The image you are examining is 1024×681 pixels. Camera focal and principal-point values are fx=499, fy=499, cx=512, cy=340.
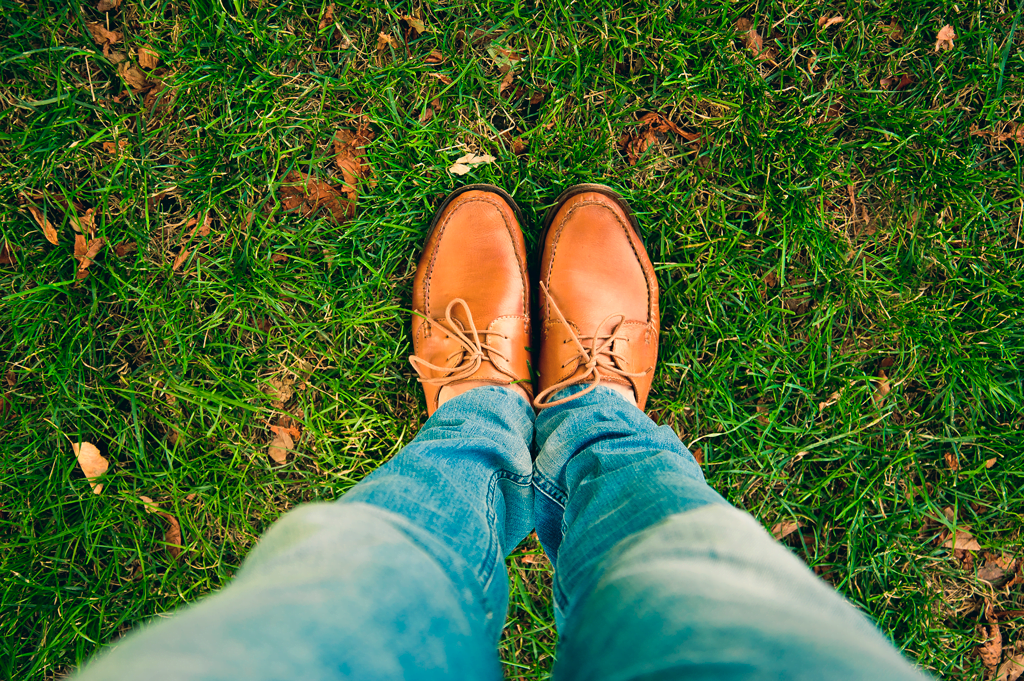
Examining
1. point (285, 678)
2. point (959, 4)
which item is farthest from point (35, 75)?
point (959, 4)

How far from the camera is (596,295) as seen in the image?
163cm

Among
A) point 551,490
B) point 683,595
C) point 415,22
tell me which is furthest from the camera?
point 415,22

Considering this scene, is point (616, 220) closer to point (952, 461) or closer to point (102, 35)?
point (952, 461)

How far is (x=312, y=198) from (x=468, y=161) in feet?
1.65

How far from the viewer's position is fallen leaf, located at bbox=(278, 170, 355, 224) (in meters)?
1.56

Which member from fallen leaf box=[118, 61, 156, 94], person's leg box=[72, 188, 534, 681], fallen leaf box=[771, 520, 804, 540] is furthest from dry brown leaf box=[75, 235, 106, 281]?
fallen leaf box=[771, 520, 804, 540]

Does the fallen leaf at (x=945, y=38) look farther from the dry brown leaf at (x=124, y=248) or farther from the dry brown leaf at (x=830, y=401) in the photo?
the dry brown leaf at (x=124, y=248)

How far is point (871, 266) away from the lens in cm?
157

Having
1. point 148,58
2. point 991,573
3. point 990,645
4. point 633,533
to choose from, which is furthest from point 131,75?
point 990,645

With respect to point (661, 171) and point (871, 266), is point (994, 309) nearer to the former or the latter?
point (871, 266)

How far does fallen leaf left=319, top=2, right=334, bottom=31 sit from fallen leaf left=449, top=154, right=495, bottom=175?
56cm

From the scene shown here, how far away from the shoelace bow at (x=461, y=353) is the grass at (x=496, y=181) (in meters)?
0.11

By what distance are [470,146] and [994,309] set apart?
5.66 ft

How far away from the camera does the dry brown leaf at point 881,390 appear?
1.58 m
